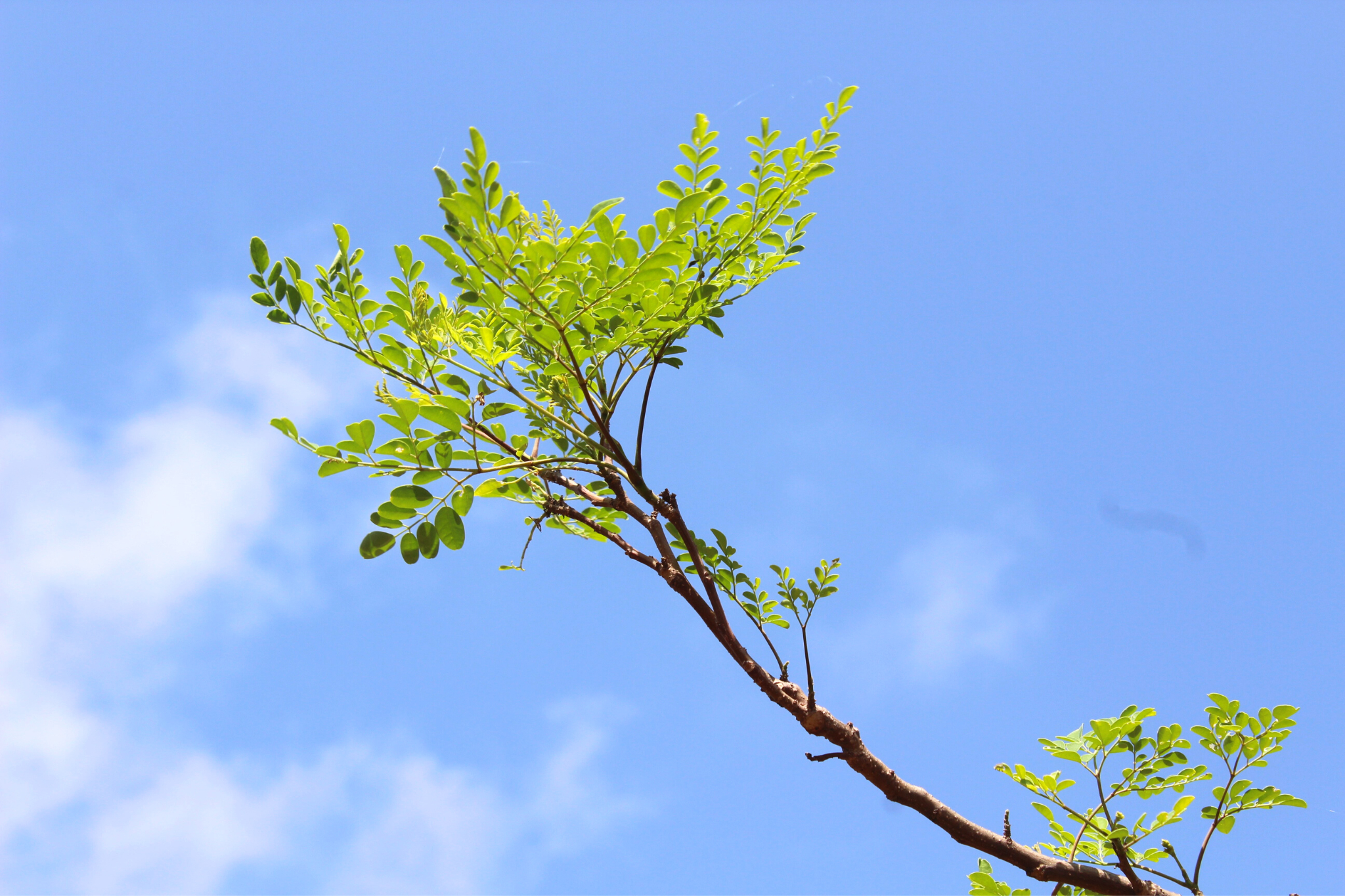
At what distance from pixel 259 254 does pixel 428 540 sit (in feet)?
3.17

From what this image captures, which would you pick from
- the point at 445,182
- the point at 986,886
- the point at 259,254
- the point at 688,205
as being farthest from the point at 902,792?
the point at 259,254

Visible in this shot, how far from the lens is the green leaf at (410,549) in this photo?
1.98 meters

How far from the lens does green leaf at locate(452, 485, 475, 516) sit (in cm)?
201

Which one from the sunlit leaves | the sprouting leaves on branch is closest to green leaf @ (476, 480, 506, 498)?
the sprouting leaves on branch

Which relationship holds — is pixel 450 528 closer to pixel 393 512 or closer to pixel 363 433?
pixel 393 512

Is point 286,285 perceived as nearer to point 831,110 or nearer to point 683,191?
point 683,191

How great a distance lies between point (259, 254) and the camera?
2.26 m

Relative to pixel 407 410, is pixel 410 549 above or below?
below

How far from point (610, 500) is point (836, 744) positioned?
3.01 feet

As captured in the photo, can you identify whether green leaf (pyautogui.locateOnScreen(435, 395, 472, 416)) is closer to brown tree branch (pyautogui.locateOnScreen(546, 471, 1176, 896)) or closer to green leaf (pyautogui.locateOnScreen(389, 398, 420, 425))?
green leaf (pyautogui.locateOnScreen(389, 398, 420, 425))

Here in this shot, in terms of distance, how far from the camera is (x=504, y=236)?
73.9 inches

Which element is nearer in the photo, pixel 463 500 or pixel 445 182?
pixel 445 182

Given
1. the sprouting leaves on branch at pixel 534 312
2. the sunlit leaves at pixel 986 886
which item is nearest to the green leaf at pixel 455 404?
the sprouting leaves on branch at pixel 534 312

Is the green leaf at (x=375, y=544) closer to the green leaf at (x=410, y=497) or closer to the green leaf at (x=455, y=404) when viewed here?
the green leaf at (x=410, y=497)
